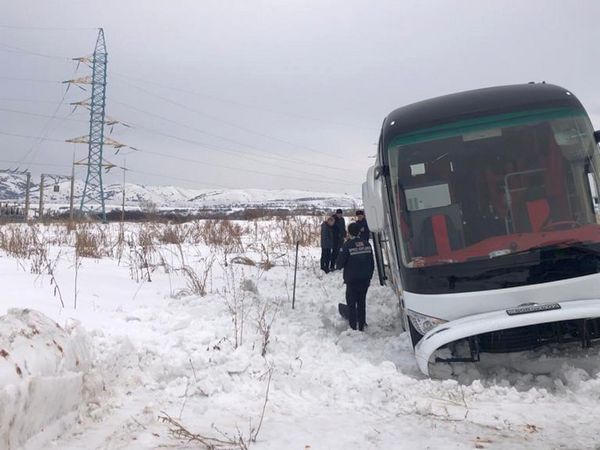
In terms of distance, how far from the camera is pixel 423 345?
4785mm

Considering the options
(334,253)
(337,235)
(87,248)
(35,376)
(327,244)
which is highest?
(87,248)

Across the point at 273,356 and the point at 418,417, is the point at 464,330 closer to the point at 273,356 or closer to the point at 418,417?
the point at 418,417

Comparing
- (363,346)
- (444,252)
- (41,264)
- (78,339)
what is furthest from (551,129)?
(41,264)

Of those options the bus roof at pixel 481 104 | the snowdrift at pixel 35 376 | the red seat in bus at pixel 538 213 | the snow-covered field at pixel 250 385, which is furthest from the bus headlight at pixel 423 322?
the snowdrift at pixel 35 376

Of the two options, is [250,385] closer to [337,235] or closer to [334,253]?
[334,253]

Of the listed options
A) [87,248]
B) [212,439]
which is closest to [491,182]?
[212,439]

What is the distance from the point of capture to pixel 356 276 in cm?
696

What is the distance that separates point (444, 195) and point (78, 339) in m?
4.02

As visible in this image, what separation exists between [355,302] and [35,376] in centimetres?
446

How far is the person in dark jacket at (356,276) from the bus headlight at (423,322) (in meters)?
1.74

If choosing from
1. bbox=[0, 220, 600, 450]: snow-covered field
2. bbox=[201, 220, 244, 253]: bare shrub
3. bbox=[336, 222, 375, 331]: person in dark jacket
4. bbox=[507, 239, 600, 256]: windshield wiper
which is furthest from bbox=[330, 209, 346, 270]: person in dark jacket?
bbox=[507, 239, 600, 256]: windshield wiper

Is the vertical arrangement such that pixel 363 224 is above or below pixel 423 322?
above

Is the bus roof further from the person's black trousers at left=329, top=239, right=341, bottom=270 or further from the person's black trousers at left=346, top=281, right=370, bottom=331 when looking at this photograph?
the person's black trousers at left=329, top=239, right=341, bottom=270

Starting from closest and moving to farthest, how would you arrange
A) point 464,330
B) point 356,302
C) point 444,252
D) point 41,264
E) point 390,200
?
1. point 464,330
2. point 444,252
3. point 390,200
4. point 356,302
5. point 41,264
